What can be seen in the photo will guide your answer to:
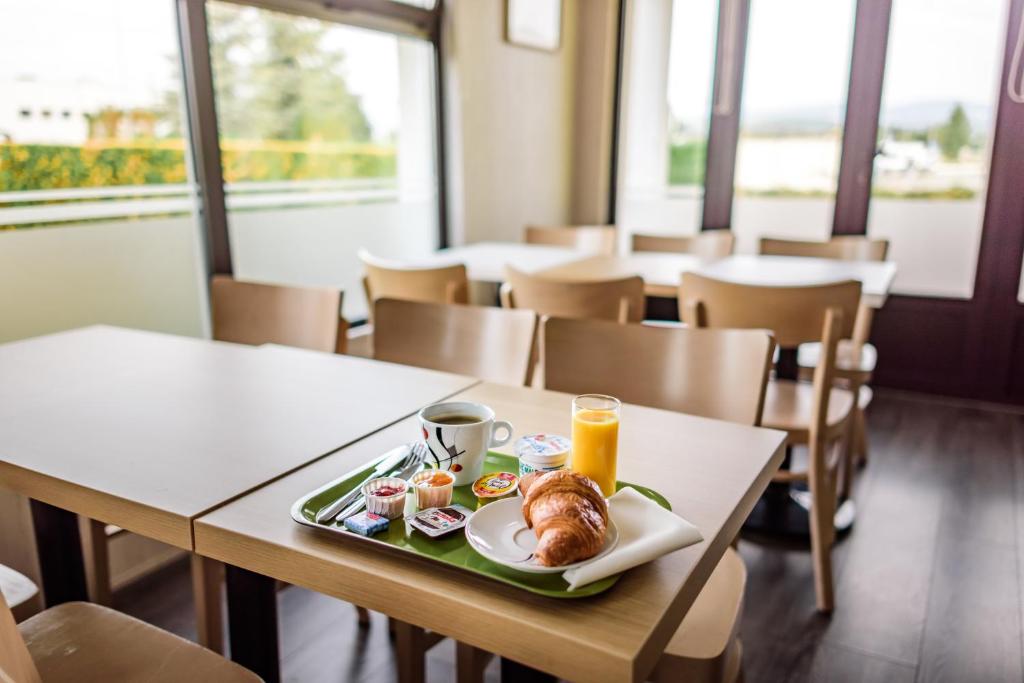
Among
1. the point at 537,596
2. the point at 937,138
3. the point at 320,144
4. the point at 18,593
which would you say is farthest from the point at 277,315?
the point at 937,138

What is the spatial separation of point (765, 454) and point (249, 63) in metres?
2.32

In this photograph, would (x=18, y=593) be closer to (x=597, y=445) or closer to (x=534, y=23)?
(x=597, y=445)

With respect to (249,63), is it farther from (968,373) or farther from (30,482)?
(968,373)

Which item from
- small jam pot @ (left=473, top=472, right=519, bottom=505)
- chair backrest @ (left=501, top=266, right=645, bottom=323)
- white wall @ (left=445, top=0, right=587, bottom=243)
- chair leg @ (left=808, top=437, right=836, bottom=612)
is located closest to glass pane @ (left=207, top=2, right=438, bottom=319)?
white wall @ (left=445, top=0, right=587, bottom=243)

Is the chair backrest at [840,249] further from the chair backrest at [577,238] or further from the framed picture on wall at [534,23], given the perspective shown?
the framed picture on wall at [534,23]

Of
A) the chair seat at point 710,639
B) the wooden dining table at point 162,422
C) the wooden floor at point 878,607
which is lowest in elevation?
the wooden floor at point 878,607

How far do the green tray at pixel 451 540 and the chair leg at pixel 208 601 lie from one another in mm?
840

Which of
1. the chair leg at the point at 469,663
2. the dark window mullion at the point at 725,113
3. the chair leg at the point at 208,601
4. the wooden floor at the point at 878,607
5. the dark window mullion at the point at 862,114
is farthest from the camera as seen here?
the dark window mullion at the point at 725,113

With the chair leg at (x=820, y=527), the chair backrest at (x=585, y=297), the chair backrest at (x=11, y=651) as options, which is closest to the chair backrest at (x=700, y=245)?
the chair backrest at (x=585, y=297)

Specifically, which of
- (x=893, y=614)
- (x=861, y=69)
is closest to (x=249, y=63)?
(x=893, y=614)

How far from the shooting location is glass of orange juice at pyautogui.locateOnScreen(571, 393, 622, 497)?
0.92 metres

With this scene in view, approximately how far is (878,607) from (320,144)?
244cm

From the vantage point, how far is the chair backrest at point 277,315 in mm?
1909

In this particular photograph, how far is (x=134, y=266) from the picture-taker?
2359mm
